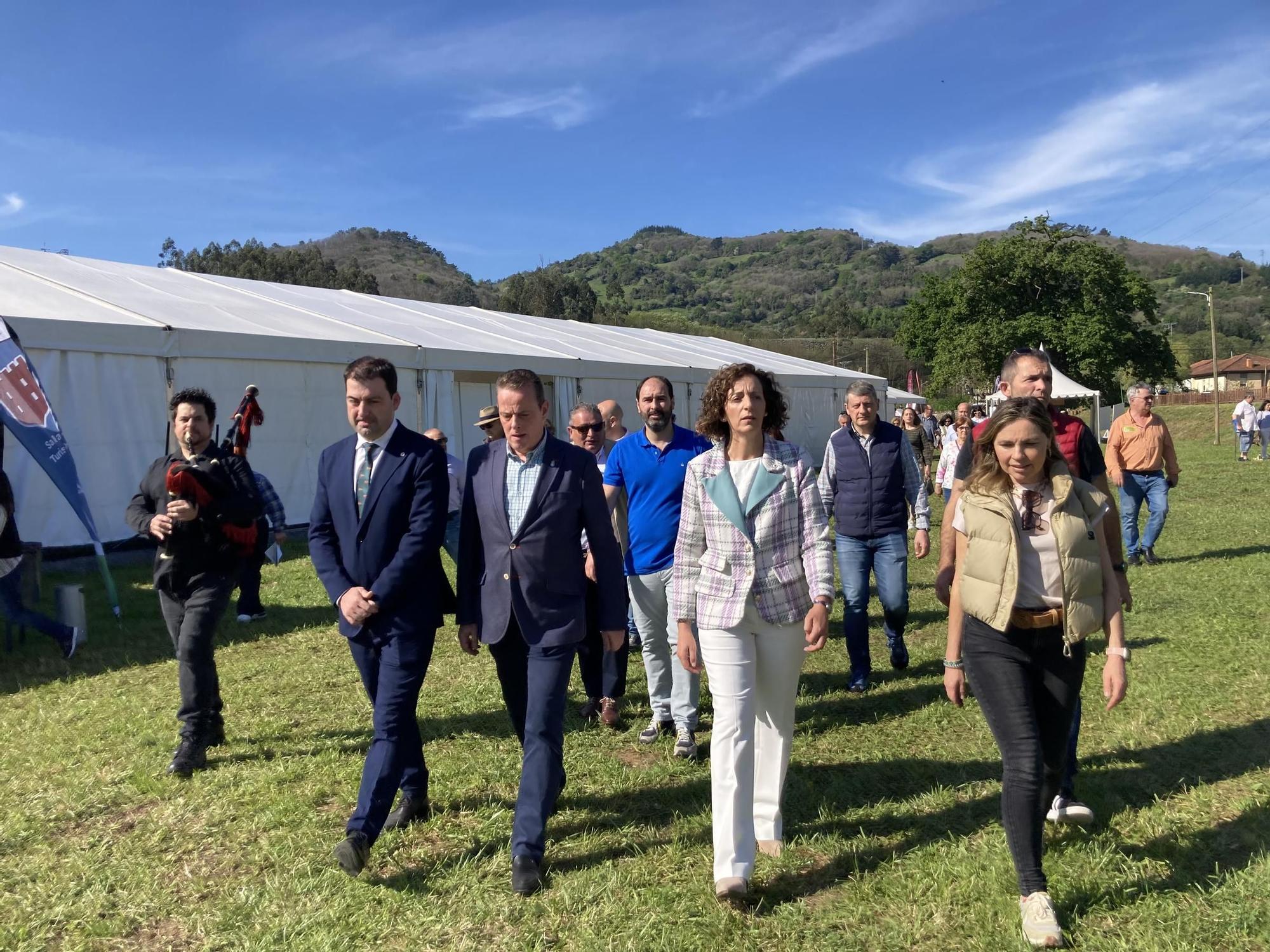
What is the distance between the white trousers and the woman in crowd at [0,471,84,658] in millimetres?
5490

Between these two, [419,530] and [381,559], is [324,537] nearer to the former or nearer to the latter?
[381,559]

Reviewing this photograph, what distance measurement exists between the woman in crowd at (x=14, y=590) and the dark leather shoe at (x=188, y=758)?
281 cm

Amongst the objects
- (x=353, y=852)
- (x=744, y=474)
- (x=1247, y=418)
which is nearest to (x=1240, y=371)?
(x=1247, y=418)

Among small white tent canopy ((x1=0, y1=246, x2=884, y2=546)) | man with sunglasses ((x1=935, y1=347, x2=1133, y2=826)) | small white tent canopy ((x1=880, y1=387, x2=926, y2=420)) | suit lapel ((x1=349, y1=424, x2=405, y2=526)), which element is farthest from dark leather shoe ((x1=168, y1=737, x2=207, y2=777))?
small white tent canopy ((x1=880, y1=387, x2=926, y2=420))

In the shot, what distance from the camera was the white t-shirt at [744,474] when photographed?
11.3ft

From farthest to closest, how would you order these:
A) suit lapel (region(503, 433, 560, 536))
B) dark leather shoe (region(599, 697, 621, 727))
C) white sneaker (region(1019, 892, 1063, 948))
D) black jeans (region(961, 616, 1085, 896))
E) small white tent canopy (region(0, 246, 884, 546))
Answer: small white tent canopy (region(0, 246, 884, 546)) → dark leather shoe (region(599, 697, 621, 727)) → suit lapel (region(503, 433, 560, 536)) → black jeans (region(961, 616, 1085, 896)) → white sneaker (region(1019, 892, 1063, 948))

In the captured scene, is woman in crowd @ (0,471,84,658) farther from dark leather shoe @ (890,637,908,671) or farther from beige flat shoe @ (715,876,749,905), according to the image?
dark leather shoe @ (890,637,908,671)

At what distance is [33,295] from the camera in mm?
11922

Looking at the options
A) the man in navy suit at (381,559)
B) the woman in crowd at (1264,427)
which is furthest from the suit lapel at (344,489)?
the woman in crowd at (1264,427)

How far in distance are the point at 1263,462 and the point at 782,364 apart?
510 inches

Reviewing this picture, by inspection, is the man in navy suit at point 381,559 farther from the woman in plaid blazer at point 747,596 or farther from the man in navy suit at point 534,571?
the woman in plaid blazer at point 747,596

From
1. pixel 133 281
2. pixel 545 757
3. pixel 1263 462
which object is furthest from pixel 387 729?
pixel 1263 462

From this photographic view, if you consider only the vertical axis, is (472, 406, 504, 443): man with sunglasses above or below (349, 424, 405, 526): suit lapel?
above

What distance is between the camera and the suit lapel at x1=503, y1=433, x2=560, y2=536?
3629mm
